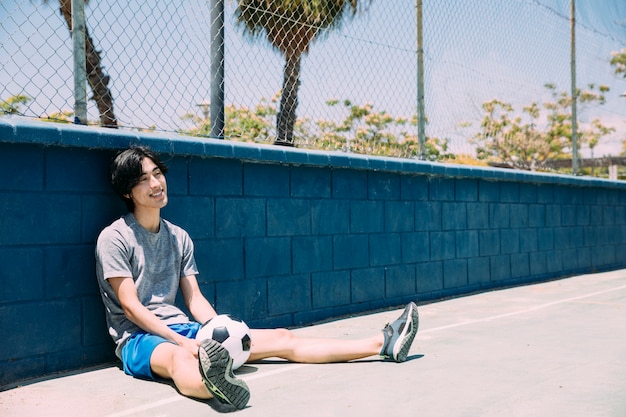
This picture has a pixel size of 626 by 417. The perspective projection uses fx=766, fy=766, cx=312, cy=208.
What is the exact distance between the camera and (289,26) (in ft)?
21.0

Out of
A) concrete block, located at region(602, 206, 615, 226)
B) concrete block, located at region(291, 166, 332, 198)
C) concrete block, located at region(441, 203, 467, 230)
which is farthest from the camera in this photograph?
concrete block, located at region(602, 206, 615, 226)

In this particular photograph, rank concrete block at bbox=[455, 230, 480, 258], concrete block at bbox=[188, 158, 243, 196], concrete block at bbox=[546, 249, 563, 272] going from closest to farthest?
concrete block at bbox=[188, 158, 243, 196], concrete block at bbox=[455, 230, 480, 258], concrete block at bbox=[546, 249, 563, 272]

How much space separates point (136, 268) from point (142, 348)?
0.49m

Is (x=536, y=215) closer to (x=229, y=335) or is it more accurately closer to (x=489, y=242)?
(x=489, y=242)

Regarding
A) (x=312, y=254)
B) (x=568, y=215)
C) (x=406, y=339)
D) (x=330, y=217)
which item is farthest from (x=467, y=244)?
(x=406, y=339)

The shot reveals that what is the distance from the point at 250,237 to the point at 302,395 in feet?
6.88

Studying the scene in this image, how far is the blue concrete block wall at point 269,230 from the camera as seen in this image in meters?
4.39

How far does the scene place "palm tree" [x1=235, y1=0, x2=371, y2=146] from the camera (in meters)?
6.02

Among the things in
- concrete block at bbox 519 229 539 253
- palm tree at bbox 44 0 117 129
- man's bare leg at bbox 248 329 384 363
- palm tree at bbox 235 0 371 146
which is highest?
palm tree at bbox 235 0 371 146

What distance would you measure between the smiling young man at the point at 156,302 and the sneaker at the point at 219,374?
0.27m

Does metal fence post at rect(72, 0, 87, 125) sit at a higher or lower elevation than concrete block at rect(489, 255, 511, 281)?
higher

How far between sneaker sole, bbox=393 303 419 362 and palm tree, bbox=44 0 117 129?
2264 mm

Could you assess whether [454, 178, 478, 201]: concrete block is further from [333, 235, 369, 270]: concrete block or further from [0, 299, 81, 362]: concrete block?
[0, 299, 81, 362]: concrete block

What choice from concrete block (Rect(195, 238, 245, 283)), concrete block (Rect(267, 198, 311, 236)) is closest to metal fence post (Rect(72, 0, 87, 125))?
concrete block (Rect(195, 238, 245, 283))
